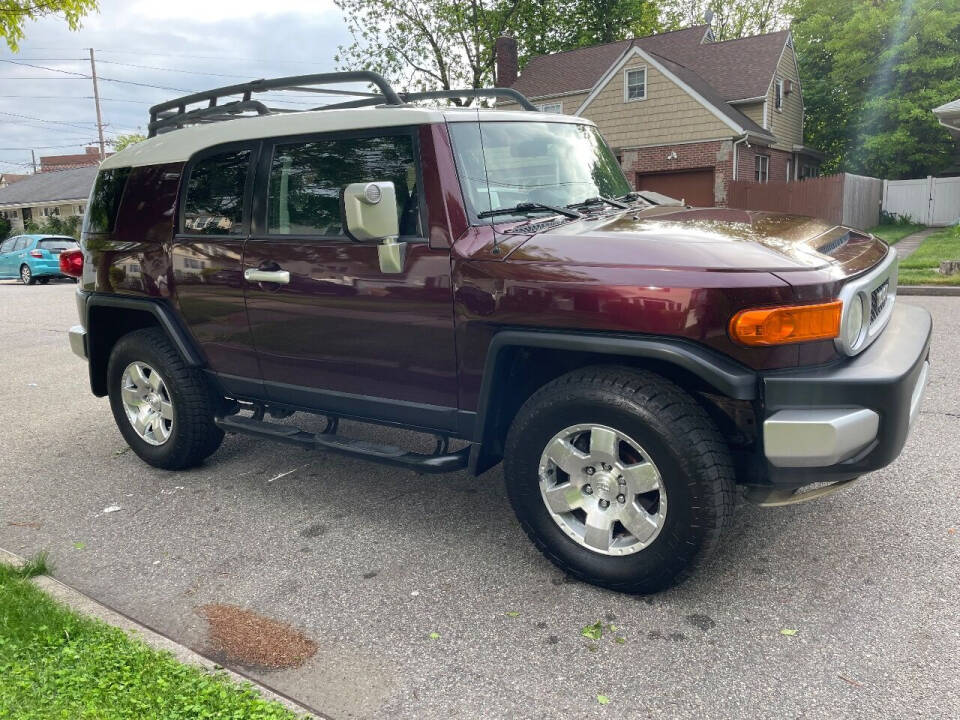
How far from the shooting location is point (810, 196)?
72.8ft

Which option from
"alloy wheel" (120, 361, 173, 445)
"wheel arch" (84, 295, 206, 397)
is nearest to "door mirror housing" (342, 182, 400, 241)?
"wheel arch" (84, 295, 206, 397)

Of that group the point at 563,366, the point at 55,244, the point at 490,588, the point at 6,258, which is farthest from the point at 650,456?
the point at 6,258

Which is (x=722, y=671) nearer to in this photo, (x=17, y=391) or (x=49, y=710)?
(x=49, y=710)

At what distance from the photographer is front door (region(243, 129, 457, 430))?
3562mm

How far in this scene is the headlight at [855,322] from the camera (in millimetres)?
2928

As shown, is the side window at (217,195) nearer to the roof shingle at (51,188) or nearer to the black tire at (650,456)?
the black tire at (650,456)

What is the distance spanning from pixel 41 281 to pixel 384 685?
2497 centimetres

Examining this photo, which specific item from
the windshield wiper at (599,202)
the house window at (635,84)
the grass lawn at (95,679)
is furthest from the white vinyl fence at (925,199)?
the grass lawn at (95,679)

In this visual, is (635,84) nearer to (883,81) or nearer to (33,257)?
(883,81)

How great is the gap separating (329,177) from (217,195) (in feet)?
2.71

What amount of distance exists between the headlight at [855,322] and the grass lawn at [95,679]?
2.34 metres

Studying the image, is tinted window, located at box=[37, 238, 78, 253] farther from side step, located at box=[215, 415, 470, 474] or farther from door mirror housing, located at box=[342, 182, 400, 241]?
door mirror housing, located at box=[342, 182, 400, 241]

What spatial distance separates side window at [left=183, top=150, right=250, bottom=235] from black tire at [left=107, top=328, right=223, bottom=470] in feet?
2.49

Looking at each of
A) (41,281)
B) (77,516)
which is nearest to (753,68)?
(41,281)
